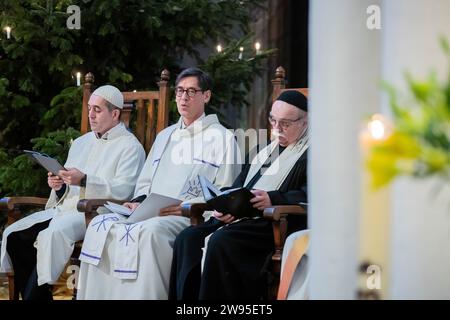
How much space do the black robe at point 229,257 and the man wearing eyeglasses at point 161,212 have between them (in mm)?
123

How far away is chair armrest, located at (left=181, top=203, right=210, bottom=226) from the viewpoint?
454 cm

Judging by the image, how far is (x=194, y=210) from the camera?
455 cm

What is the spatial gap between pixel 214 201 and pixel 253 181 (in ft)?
2.09

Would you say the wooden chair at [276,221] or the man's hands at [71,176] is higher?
the man's hands at [71,176]

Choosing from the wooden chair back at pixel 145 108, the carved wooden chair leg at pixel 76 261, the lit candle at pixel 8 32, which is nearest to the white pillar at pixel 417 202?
the carved wooden chair leg at pixel 76 261

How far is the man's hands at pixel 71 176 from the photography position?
16.7ft

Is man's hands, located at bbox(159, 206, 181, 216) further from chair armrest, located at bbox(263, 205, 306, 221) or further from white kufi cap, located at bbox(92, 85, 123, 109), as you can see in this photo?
white kufi cap, located at bbox(92, 85, 123, 109)

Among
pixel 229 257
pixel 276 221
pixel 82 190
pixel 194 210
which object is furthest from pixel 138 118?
pixel 276 221

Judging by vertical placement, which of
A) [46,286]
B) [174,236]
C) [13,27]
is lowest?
[46,286]

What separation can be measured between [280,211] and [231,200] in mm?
266

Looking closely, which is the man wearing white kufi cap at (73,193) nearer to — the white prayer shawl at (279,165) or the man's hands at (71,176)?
the man's hands at (71,176)
